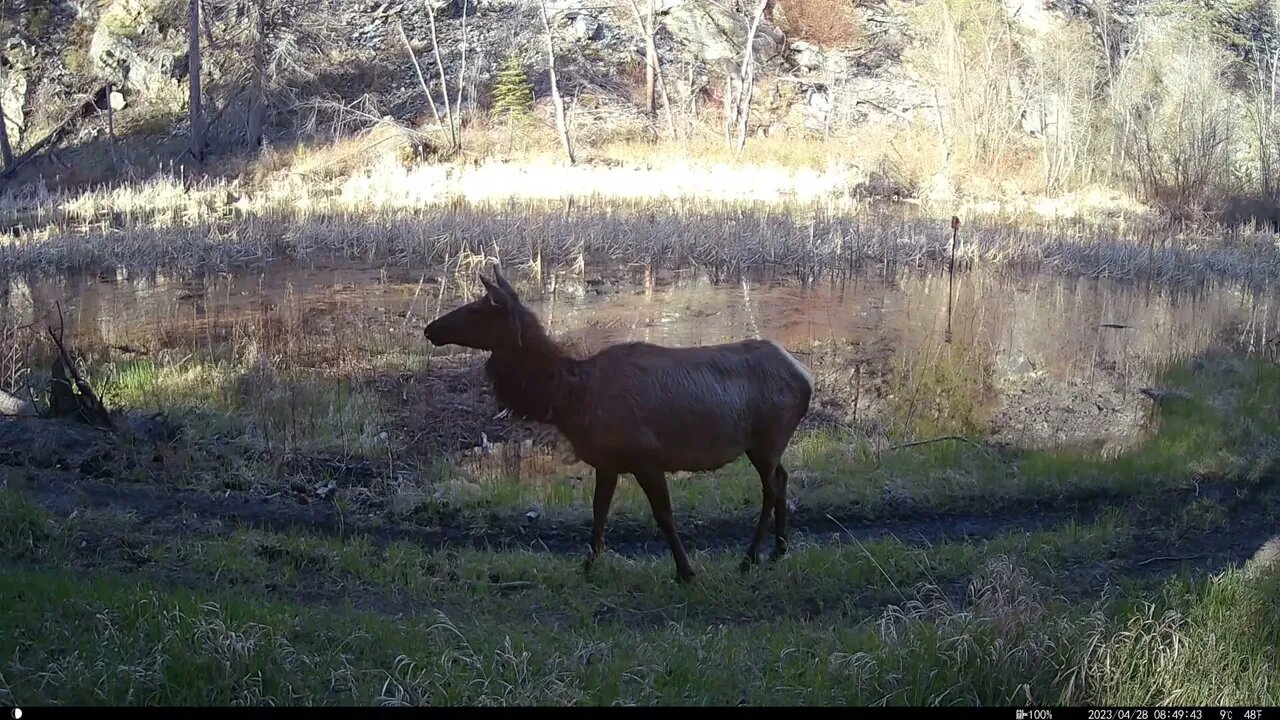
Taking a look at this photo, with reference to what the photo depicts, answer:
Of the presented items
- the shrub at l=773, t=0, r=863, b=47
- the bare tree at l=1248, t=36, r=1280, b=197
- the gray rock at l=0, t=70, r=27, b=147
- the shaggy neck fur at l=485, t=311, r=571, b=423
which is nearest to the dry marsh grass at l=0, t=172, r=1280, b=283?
the bare tree at l=1248, t=36, r=1280, b=197

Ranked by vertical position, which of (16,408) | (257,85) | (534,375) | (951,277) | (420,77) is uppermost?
(420,77)

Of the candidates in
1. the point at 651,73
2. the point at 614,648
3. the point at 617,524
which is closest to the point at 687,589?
the point at 614,648

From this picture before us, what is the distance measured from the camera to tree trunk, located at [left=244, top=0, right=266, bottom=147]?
4347cm

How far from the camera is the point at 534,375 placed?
8.08m

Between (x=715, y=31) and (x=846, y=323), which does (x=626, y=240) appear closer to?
(x=846, y=323)

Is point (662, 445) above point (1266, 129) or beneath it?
beneath

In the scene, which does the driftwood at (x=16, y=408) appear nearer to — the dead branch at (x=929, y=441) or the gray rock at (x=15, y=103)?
the dead branch at (x=929, y=441)

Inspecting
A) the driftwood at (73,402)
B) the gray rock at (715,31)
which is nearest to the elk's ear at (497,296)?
the driftwood at (73,402)

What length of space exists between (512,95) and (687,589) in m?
40.7

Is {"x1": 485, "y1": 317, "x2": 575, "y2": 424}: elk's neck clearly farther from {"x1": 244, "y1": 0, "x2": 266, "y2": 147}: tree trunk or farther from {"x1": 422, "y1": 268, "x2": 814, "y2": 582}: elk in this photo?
{"x1": 244, "y1": 0, "x2": 266, "y2": 147}: tree trunk
